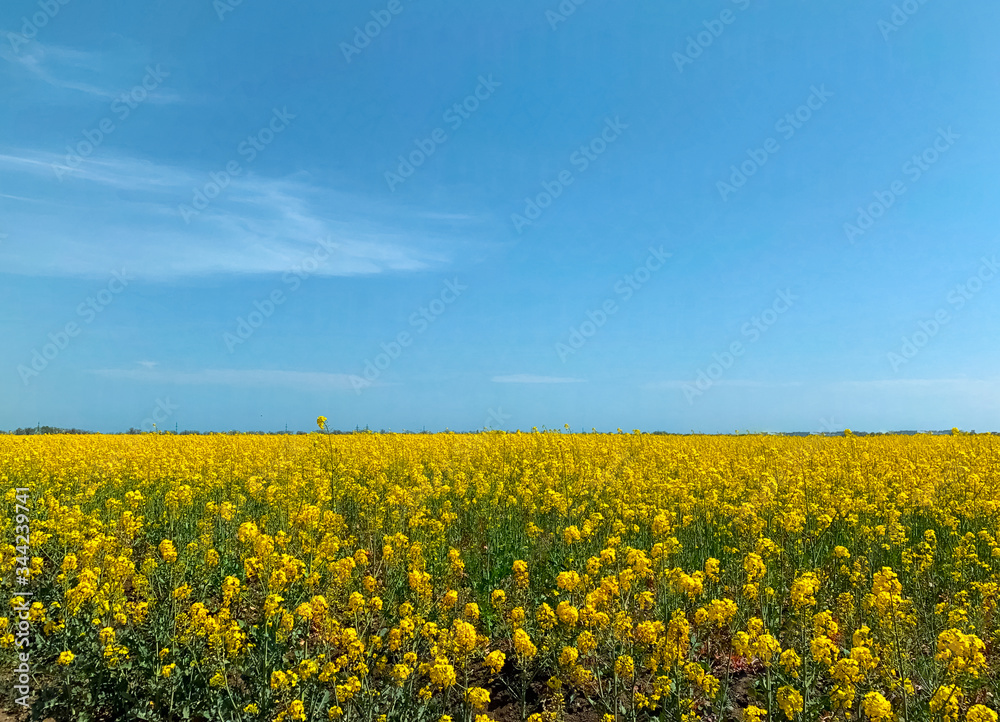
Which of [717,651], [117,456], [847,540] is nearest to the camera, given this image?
[717,651]

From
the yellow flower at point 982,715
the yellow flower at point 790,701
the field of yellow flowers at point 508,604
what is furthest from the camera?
the field of yellow flowers at point 508,604

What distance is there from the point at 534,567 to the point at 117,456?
10664 millimetres

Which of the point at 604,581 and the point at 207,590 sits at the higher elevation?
the point at 604,581

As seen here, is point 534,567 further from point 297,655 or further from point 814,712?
point 814,712

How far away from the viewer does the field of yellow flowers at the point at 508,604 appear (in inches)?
165

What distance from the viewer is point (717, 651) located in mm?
5230

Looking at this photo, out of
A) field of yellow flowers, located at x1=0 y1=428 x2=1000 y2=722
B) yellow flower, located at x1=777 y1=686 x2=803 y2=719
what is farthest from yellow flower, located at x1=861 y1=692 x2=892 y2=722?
yellow flower, located at x1=777 y1=686 x2=803 y2=719

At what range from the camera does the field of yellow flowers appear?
4.19 m

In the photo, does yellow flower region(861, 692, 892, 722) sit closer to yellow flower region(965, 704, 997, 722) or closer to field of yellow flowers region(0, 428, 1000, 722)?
field of yellow flowers region(0, 428, 1000, 722)

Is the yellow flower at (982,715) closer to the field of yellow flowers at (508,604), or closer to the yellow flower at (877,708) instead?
Result: the field of yellow flowers at (508,604)

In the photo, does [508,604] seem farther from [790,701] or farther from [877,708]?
[877,708]

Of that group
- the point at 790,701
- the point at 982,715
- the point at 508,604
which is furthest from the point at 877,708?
the point at 508,604

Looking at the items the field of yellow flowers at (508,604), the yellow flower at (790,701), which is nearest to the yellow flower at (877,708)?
the field of yellow flowers at (508,604)

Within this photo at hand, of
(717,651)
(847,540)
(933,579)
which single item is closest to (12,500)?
(717,651)
